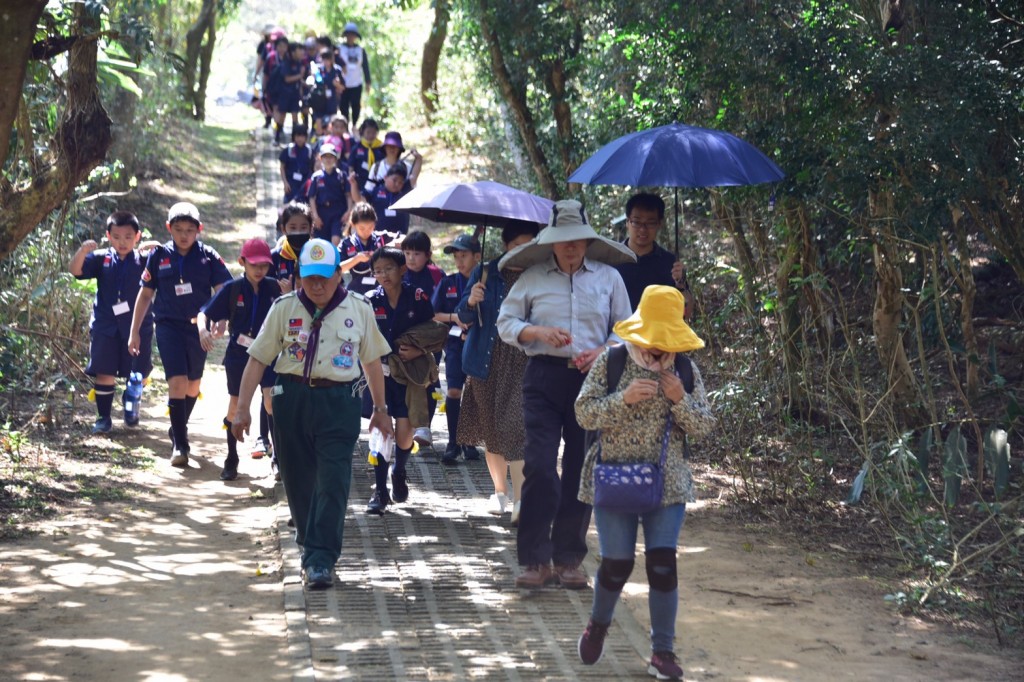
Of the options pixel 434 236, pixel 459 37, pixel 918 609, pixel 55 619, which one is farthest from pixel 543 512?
pixel 434 236

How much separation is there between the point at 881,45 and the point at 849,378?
235 centimetres

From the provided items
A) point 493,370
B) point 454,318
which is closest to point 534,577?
point 493,370

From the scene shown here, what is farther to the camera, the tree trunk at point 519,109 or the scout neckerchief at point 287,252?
the tree trunk at point 519,109

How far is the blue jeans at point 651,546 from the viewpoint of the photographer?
5566 millimetres

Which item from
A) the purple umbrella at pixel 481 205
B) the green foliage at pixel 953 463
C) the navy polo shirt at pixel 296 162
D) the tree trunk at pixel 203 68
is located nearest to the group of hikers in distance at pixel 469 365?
the purple umbrella at pixel 481 205

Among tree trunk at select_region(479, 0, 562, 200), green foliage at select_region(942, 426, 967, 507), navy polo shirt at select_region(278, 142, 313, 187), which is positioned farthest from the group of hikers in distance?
navy polo shirt at select_region(278, 142, 313, 187)

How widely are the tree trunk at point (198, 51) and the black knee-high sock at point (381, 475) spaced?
19.7m

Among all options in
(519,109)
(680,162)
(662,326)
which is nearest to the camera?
(662,326)

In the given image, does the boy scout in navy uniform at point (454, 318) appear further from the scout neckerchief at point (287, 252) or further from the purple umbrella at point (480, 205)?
the scout neckerchief at point (287, 252)

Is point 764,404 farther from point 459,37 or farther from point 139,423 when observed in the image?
point 459,37

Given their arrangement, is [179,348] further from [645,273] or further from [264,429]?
[645,273]

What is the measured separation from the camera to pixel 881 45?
786cm

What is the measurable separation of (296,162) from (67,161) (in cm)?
1066

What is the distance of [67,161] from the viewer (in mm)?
7879
